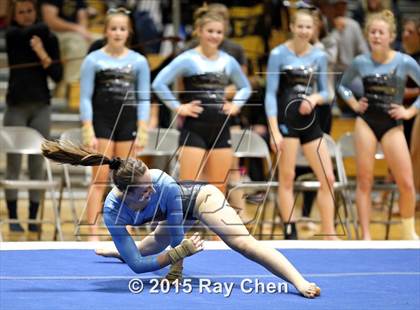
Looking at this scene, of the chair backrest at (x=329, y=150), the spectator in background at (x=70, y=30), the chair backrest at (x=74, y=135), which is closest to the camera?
the chair backrest at (x=74, y=135)

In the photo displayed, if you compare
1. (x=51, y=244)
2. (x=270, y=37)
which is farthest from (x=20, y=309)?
(x=270, y=37)

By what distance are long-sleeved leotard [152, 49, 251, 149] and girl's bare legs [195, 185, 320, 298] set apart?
198 cm

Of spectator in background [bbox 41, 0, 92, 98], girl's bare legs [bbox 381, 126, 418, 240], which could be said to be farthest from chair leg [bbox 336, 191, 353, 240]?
spectator in background [bbox 41, 0, 92, 98]

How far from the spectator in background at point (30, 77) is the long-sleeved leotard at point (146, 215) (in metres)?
2.97

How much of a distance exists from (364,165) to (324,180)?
324 millimetres

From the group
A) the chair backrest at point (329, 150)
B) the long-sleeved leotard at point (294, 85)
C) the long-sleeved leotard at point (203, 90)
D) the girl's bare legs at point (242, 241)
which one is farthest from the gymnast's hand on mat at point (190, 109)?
the girl's bare legs at point (242, 241)

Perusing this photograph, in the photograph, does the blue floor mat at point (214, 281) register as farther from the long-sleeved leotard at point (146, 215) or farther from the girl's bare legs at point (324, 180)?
the girl's bare legs at point (324, 180)

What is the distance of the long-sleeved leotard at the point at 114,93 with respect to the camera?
7.38m

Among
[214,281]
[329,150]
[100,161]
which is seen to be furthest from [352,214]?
[100,161]

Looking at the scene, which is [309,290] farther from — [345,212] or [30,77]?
[30,77]

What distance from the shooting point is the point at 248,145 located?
26.8 ft

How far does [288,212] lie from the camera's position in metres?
7.60

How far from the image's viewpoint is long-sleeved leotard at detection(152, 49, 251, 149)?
291 inches

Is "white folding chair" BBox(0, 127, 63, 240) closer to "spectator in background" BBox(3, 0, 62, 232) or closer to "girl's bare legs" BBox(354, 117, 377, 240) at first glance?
"spectator in background" BBox(3, 0, 62, 232)
